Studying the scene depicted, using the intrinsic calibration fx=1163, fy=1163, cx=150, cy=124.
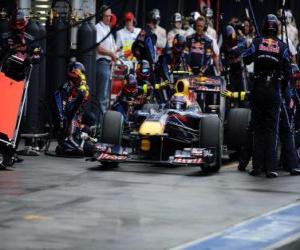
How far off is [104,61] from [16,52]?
5592mm

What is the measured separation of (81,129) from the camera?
714 inches

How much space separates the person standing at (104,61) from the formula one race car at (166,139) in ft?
13.6

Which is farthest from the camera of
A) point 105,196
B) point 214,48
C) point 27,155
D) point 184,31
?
point 184,31

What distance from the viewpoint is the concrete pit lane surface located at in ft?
33.1

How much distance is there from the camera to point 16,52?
15969mm

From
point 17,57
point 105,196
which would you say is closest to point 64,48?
point 17,57

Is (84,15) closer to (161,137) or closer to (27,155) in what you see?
(27,155)

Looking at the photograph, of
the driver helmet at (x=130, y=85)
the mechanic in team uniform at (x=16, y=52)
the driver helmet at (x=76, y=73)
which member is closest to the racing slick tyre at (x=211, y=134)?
the mechanic in team uniform at (x=16, y=52)

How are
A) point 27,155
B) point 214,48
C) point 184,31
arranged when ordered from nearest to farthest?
point 27,155, point 214,48, point 184,31

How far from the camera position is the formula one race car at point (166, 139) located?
15734 mm

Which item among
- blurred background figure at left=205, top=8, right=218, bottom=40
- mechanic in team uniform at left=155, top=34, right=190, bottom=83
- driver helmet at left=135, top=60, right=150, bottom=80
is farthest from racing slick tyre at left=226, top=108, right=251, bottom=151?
blurred background figure at left=205, top=8, right=218, bottom=40

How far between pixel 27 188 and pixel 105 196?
1.12 m

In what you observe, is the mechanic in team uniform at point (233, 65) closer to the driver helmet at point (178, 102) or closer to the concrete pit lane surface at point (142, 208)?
the driver helmet at point (178, 102)

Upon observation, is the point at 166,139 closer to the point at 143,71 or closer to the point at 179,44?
the point at 143,71
